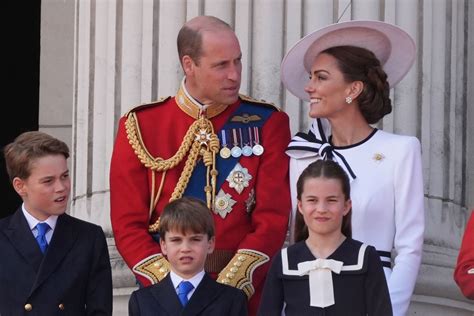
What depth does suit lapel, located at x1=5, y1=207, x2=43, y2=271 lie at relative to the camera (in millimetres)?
6738

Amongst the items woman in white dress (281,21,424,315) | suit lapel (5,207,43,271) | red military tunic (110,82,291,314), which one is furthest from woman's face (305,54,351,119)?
suit lapel (5,207,43,271)

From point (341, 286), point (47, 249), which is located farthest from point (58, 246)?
point (341, 286)

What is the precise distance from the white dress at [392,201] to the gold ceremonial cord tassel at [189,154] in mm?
515

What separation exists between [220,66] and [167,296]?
106 cm

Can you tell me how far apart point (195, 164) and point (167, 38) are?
1.32 metres

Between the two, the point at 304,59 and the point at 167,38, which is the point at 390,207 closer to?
the point at 304,59

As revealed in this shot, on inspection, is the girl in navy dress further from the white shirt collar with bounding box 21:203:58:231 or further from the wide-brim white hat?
the white shirt collar with bounding box 21:203:58:231

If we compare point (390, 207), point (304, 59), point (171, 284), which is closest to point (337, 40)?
point (304, 59)

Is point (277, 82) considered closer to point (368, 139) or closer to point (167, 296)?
point (368, 139)

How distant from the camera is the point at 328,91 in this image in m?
6.96

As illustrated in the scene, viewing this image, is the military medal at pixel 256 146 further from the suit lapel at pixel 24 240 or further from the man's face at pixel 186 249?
the suit lapel at pixel 24 240

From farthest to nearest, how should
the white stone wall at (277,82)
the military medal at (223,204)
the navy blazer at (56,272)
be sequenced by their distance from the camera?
1. the white stone wall at (277,82)
2. the military medal at (223,204)
3. the navy blazer at (56,272)

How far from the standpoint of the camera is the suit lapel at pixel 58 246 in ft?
22.0

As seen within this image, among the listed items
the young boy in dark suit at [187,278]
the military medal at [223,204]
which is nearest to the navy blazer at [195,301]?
the young boy in dark suit at [187,278]
